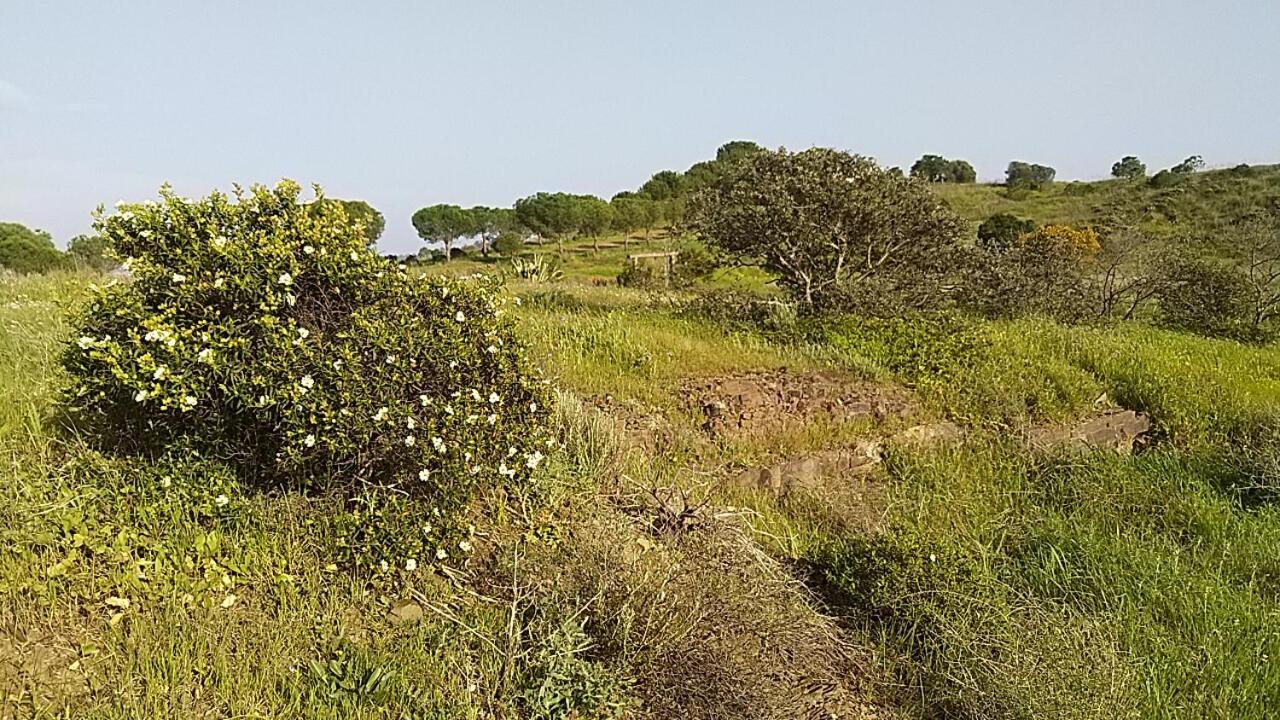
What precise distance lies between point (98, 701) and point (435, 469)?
124 cm

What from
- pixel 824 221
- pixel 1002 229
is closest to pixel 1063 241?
pixel 1002 229

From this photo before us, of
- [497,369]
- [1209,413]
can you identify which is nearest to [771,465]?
[497,369]

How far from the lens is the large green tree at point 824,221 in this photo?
7.27m

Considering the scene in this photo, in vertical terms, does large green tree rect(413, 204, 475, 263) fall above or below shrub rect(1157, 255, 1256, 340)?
above

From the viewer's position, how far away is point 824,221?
738 cm

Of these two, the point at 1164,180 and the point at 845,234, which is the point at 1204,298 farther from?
the point at 1164,180

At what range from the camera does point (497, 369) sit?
3.24 m

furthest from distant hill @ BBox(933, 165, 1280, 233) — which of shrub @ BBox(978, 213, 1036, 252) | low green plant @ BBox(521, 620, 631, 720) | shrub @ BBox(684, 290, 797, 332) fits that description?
low green plant @ BBox(521, 620, 631, 720)

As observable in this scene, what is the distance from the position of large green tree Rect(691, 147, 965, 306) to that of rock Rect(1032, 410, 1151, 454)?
7.34ft

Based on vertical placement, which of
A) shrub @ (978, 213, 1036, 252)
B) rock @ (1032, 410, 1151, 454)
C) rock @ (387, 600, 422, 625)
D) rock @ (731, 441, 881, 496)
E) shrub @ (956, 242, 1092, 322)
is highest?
shrub @ (978, 213, 1036, 252)

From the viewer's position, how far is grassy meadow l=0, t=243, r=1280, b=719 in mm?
2375

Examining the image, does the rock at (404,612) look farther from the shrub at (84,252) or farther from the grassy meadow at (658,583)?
the shrub at (84,252)

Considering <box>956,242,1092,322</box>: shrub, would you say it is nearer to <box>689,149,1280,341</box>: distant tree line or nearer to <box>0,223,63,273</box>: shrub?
<box>689,149,1280,341</box>: distant tree line

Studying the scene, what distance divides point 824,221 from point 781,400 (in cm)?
300
